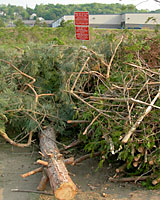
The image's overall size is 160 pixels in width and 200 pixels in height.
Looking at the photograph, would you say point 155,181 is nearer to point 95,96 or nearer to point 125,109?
point 125,109

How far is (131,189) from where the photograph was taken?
331cm

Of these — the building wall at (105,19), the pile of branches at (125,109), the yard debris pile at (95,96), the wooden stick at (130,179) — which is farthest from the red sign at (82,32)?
the building wall at (105,19)

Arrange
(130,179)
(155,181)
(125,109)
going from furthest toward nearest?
(125,109)
(130,179)
(155,181)

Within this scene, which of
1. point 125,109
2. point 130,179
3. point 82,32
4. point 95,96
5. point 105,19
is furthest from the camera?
point 105,19

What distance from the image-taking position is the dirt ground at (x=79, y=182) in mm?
3211

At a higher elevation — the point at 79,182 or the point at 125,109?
the point at 125,109

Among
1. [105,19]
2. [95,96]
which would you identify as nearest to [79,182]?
[95,96]

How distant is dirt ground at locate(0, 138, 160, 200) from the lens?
3211mm

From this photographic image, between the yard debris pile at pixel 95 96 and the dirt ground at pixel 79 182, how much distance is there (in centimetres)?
22

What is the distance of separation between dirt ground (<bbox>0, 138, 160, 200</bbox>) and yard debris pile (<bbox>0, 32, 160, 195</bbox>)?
8.6 inches

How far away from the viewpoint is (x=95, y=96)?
4.04 m

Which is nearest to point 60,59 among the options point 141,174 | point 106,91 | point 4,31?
point 106,91

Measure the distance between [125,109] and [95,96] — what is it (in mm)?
620

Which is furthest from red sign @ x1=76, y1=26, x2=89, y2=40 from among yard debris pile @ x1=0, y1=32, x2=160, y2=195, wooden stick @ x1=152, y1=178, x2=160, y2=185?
wooden stick @ x1=152, y1=178, x2=160, y2=185
